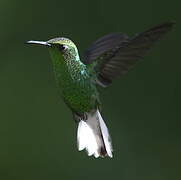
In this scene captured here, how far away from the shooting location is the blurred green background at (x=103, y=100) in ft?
16.2

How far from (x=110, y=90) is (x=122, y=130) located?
33 centimetres

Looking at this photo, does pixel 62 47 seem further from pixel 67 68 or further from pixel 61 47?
pixel 67 68

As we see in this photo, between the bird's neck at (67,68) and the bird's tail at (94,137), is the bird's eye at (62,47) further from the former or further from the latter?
the bird's tail at (94,137)

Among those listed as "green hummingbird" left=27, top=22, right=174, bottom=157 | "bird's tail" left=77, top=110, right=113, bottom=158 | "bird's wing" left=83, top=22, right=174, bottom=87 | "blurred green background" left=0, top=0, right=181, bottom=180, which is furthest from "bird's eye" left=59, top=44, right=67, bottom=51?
"blurred green background" left=0, top=0, right=181, bottom=180

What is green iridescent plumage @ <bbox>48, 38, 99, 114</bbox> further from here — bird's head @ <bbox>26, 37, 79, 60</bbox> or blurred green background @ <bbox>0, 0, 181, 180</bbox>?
blurred green background @ <bbox>0, 0, 181, 180</bbox>

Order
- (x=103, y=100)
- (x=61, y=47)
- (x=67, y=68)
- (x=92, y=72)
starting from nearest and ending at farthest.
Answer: (x=61, y=47) → (x=67, y=68) → (x=92, y=72) → (x=103, y=100)

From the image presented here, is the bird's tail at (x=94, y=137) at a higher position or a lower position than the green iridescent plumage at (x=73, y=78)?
lower

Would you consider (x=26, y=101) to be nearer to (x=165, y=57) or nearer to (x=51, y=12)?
(x=51, y=12)

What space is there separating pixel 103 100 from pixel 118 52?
2918mm

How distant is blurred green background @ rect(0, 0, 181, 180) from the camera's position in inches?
194

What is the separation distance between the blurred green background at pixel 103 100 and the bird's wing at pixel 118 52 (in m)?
2.67

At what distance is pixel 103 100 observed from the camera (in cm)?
499

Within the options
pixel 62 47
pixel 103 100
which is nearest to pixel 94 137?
pixel 62 47

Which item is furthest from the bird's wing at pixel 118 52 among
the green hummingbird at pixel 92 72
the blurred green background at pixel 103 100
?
the blurred green background at pixel 103 100
